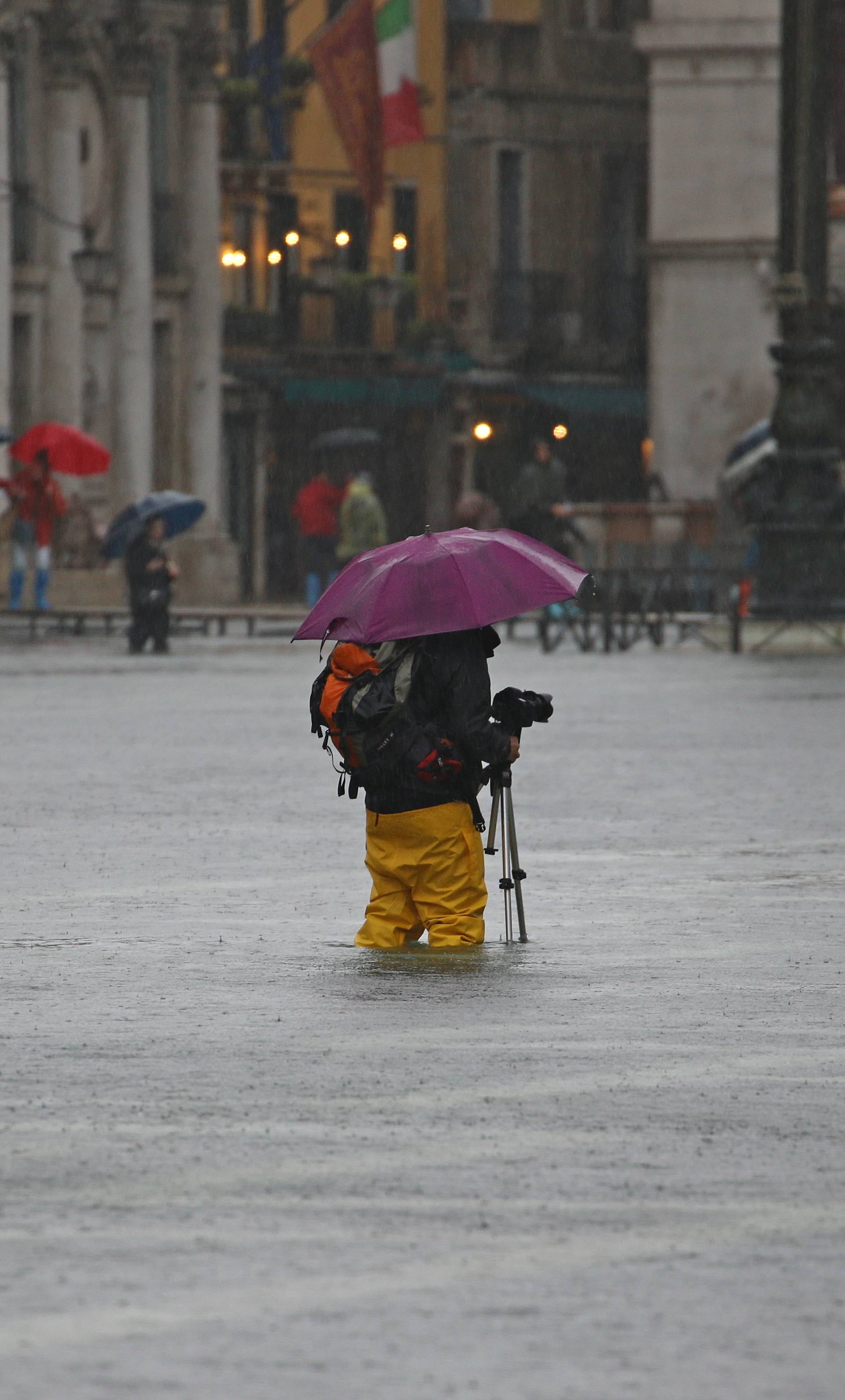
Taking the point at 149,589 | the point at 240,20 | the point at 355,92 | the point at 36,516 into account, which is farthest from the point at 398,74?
the point at 149,589

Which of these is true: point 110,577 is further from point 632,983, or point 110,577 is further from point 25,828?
point 632,983

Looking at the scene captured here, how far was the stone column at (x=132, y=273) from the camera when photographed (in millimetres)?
50906

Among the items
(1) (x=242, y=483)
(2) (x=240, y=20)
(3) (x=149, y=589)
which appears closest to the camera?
(3) (x=149, y=589)

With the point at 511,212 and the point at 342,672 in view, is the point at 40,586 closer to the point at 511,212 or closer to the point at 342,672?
the point at 511,212

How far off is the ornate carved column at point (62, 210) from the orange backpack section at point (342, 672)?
125 ft

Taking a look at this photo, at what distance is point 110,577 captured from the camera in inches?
1909

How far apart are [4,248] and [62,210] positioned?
1852 millimetres

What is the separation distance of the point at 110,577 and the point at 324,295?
13311mm

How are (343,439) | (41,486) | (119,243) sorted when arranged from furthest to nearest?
(343,439) < (119,243) < (41,486)

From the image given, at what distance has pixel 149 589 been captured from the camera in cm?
3619

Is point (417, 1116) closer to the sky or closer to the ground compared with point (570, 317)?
closer to the sky

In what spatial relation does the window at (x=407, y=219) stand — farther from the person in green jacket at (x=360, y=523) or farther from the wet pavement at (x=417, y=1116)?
the wet pavement at (x=417, y=1116)

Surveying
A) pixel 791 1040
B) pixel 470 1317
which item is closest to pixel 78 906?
pixel 791 1040

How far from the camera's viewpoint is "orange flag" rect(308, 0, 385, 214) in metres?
52.0
